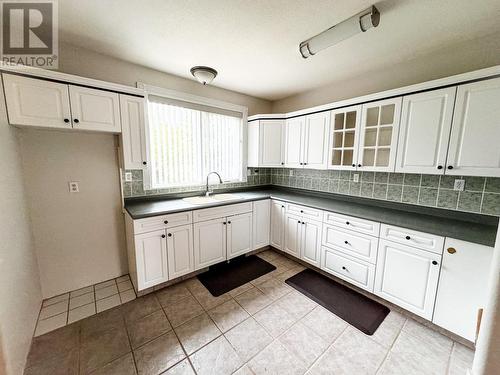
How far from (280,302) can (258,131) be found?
7.78ft

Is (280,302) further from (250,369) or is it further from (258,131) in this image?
(258,131)

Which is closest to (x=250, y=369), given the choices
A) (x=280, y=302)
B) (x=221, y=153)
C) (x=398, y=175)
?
(x=280, y=302)

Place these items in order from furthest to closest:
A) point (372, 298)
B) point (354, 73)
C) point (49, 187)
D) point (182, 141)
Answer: point (182, 141)
point (354, 73)
point (372, 298)
point (49, 187)

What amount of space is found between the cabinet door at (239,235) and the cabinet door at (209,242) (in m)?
0.09

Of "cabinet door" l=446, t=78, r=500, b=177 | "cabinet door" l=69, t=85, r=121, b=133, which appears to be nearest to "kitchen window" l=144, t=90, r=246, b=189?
"cabinet door" l=69, t=85, r=121, b=133

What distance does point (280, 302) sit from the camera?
Answer: 6.66 ft

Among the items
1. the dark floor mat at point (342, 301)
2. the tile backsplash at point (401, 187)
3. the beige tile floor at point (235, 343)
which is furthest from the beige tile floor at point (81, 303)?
the dark floor mat at point (342, 301)

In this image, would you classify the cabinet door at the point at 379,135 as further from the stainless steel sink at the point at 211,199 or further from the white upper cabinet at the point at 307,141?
the stainless steel sink at the point at 211,199

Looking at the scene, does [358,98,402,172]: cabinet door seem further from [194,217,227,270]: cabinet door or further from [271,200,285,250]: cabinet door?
[194,217,227,270]: cabinet door

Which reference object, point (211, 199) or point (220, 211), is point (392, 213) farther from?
point (211, 199)

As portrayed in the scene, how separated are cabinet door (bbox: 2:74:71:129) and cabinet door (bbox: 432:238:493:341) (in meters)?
3.34

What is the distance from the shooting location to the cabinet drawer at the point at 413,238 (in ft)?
5.30

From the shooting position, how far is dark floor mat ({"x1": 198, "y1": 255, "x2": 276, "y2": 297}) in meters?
2.27

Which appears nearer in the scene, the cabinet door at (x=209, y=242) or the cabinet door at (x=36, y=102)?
the cabinet door at (x=36, y=102)
